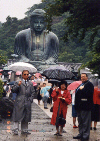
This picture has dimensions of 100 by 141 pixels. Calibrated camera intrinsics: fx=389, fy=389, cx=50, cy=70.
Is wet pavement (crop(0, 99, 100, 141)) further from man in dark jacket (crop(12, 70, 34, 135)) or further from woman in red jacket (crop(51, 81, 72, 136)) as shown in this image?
woman in red jacket (crop(51, 81, 72, 136))

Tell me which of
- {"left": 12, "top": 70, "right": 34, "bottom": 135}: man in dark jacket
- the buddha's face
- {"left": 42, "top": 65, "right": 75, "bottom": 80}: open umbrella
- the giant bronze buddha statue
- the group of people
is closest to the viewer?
the group of people

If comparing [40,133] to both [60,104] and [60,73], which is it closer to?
[60,104]

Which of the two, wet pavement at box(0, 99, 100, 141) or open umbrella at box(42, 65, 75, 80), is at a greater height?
open umbrella at box(42, 65, 75, 80)

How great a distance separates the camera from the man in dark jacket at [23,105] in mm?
8797

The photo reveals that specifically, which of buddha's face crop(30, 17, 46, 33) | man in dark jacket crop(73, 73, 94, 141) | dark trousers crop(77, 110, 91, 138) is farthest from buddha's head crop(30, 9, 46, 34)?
dark trousers crop(77, 110, 91, 138)

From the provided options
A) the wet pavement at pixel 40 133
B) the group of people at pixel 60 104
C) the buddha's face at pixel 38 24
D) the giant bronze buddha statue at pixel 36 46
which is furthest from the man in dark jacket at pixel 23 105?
the giant bronze buddha statue at pixel 36 46

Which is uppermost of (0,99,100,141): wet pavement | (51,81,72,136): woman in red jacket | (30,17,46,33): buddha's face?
(30,17,46,33): buddha's face

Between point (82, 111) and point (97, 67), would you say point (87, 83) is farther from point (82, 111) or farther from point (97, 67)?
point (97, 67)

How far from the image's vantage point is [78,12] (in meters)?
7.39

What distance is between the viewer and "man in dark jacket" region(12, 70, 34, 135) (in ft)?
28.9

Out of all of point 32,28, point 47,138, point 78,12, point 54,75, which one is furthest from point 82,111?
point 32,28

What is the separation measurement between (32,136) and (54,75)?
5936mm

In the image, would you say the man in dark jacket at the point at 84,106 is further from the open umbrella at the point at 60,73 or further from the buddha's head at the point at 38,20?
the buddha's head at the point at 38,20

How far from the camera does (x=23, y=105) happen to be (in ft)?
29.0
